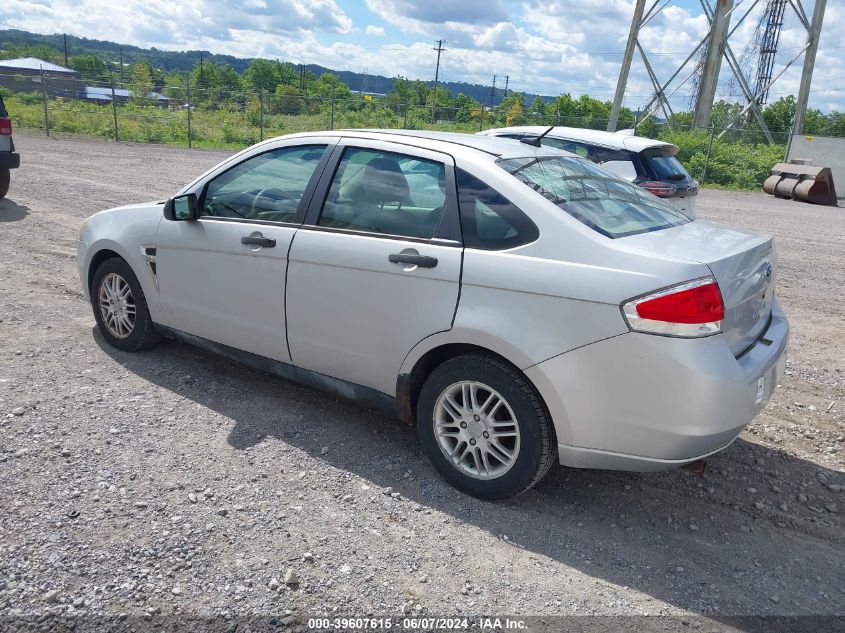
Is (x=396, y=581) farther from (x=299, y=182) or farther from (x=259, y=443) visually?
(x=299, y=182)

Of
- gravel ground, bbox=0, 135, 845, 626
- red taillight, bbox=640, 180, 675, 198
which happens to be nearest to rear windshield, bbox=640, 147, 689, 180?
red taillight, bbox=640, 180, 675, 198

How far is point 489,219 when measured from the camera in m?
3.71

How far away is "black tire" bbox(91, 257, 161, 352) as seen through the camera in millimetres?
5277

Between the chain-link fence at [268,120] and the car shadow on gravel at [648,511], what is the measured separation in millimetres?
22822

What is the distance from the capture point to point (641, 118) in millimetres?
30469

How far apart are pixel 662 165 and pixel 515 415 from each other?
6.98 m

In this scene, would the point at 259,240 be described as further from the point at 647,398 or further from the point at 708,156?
the point at 708,156

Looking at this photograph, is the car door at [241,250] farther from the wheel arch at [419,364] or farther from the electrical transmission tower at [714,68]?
the electrical transmission tower at [714,68]

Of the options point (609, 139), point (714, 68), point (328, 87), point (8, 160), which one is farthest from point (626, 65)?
point (328, 87)

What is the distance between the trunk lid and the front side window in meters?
1.98

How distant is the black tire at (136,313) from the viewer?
528 cm

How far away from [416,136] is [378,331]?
3.86 ft

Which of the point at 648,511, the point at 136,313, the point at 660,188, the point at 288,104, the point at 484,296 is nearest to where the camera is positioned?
the point at 484,296

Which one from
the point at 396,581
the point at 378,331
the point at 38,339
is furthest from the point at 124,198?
the point at 396,581
